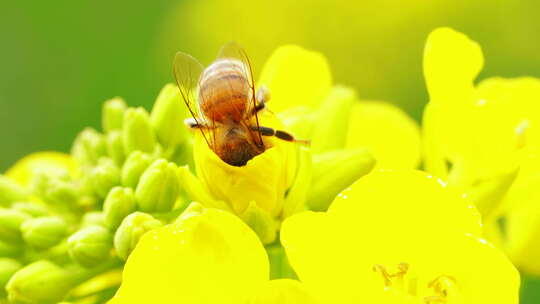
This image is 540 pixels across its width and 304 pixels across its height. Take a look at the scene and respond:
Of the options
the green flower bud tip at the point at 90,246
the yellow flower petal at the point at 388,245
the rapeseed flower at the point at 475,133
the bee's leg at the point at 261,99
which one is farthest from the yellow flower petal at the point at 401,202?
the green flower bud tip at the point at 90,246

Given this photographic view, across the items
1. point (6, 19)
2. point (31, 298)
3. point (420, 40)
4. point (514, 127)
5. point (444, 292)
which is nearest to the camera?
point (444, 292)

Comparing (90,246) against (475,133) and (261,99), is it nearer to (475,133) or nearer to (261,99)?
(261,99)

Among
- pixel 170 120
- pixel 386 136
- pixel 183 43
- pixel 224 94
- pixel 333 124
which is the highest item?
pixel 224 94

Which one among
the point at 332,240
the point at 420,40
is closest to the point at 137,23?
the point at 420,40

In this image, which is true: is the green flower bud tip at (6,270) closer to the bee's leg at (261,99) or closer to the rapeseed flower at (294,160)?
the rapeseed flower at (294,160)

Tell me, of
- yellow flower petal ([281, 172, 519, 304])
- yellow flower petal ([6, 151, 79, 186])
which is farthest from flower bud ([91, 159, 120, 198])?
yellow flower petal ([281, 172, 519, 304])

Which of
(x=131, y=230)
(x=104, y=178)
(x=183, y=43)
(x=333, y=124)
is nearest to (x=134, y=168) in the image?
(x=104, y=178)

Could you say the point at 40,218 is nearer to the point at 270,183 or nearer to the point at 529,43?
the point at 270,183
